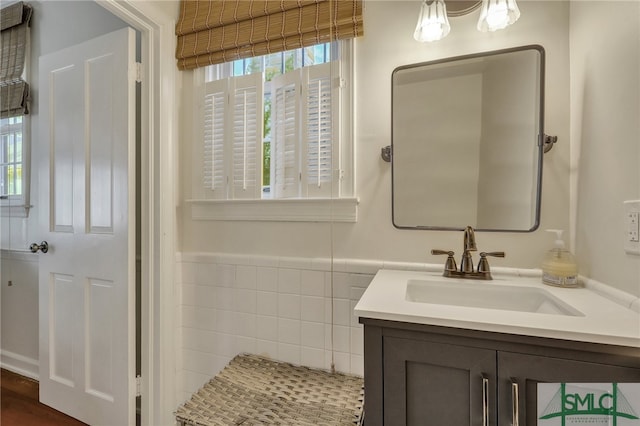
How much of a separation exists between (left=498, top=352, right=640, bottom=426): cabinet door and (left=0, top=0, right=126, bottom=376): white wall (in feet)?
8.35

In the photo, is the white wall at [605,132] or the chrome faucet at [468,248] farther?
the chrome faucet at [468,248]

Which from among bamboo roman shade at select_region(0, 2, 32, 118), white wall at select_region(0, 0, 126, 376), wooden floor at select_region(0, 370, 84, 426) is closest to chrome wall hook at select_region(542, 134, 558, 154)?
white wall at select_region(0, 0, 126, 376)

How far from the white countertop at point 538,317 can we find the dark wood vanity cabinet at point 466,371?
0.8 inches

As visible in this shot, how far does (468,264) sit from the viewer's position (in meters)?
1.09

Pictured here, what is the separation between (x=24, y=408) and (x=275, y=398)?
177 cm

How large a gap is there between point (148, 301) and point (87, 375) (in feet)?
1.88

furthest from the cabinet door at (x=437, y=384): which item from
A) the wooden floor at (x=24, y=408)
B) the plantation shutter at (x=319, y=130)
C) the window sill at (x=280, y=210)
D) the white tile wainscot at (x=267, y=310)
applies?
the wooden floor at (x=24, y=408)

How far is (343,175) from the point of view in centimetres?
134

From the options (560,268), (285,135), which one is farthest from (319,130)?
(560,268)

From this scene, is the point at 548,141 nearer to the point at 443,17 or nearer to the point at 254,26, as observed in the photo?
the point at 443,17

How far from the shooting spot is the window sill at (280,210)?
1.34 metres

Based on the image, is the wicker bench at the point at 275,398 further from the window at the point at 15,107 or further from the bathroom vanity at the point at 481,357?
the window at the point at 15,107

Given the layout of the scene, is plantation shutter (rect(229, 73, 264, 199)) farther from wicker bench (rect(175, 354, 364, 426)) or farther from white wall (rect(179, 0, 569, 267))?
wicker bench (rect(175, 354, 364, 426))

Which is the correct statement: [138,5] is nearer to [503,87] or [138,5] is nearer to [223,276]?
[223,276]
